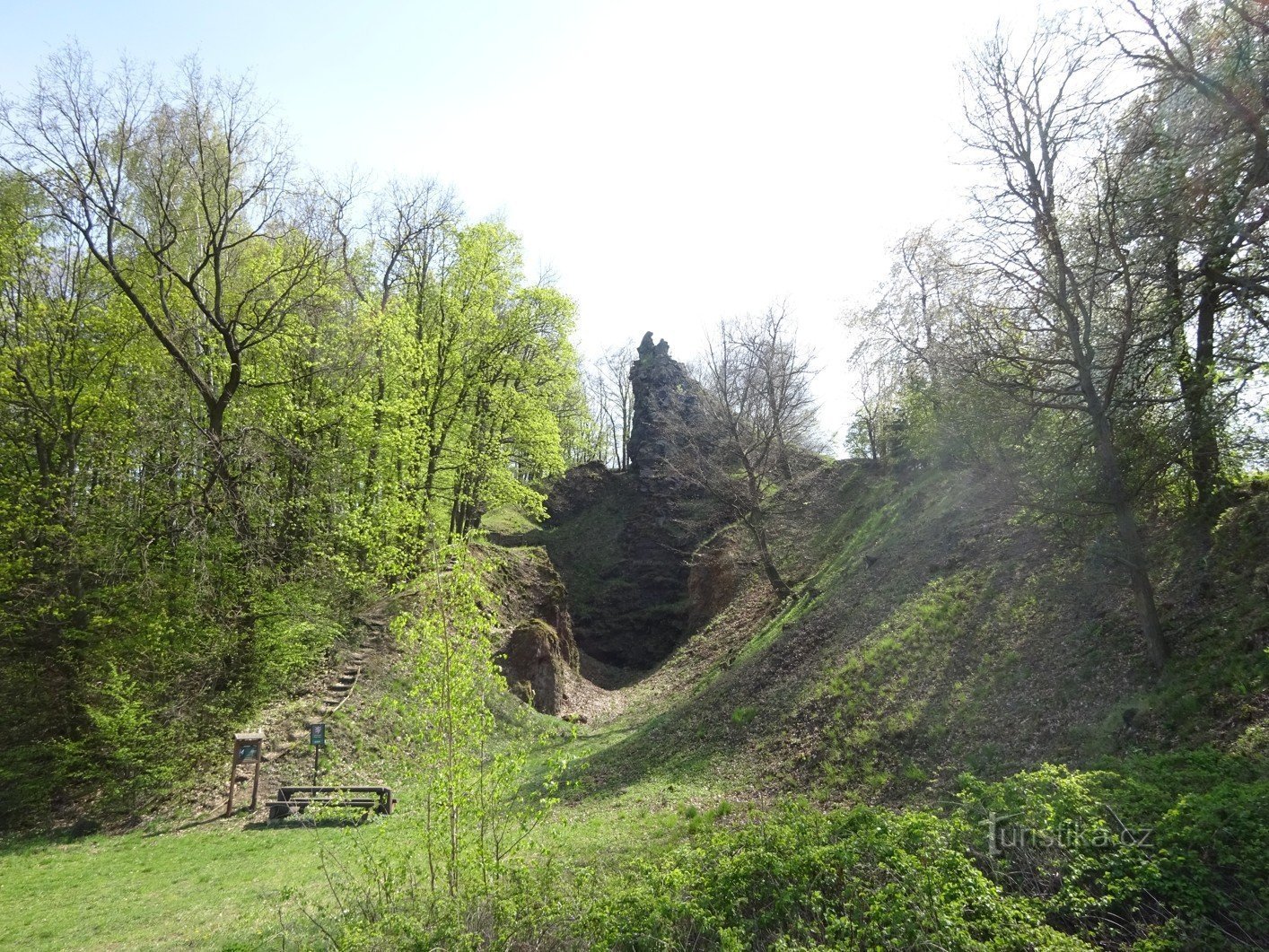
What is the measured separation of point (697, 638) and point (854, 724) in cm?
1456

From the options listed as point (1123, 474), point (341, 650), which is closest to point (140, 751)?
point (341, 650)

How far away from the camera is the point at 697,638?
25.1 m

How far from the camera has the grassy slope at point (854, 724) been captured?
302 inches

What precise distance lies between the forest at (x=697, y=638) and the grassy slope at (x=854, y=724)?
9 centimetres

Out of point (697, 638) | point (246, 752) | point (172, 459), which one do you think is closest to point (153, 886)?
point (246, 752)

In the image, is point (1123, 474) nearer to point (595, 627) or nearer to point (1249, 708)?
point (1249, 708)

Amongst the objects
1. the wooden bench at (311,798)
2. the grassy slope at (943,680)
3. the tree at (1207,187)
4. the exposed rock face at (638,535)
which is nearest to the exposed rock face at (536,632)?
the grassy slope at (943,680)

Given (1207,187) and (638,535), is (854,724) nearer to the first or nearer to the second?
(1207,187)

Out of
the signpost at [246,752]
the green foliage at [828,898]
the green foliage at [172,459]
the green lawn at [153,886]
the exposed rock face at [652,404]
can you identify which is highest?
the exposed rock face at [652,404]

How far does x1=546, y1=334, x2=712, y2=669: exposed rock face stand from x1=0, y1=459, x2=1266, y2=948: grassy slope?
12.6 metres

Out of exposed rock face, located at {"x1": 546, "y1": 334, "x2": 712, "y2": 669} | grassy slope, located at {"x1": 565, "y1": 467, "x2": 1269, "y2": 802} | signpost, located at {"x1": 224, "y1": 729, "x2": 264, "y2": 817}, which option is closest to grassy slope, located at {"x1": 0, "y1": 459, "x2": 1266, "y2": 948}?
grassy slope, located at {"x1": 565, "y1": 467, "x2": 1269, "y2": 802}

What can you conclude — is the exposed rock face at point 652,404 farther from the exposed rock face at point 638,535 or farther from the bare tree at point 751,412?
the bare tree at point 751,412

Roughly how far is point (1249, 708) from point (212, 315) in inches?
736

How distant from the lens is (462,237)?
21.2 m
